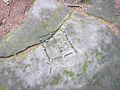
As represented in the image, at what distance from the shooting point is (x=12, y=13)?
Answer: 3.16m

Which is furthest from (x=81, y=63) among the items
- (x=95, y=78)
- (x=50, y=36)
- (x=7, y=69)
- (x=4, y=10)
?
(x=4, y=10)

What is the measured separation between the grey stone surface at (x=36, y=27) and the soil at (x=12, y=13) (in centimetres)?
7

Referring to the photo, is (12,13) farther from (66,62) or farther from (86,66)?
(86,66)

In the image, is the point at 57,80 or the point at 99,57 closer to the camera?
the point at 57,80

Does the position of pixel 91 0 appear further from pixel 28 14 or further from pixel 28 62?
pixel 28 62

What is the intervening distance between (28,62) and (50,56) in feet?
0.73

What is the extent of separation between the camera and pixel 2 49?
9.62 ft

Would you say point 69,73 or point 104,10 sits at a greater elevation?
point 104,10

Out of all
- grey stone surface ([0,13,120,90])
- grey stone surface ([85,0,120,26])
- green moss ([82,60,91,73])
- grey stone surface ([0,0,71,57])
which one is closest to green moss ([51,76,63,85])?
grey stone surface ([0,13,120,90])

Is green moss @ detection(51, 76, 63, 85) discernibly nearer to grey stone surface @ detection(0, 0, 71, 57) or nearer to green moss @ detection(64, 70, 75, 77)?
green moss @ detection(64, 70, 75, 77)

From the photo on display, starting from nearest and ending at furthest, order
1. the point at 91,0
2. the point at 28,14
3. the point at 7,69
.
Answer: the point at 7,69 → the point at 28,14 → the point at 91,0

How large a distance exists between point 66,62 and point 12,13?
803 millimetres

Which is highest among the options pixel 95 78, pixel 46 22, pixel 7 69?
pixel 46 22

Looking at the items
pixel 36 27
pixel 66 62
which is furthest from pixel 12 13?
pixel 66 62
